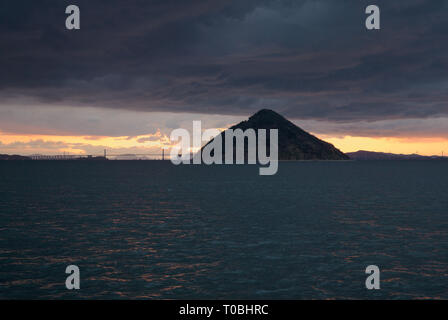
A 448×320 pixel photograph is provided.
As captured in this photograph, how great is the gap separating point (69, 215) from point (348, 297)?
43.8 meters

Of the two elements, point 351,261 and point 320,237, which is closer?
point 351,261

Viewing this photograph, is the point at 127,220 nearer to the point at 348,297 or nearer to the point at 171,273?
the point at 171,273

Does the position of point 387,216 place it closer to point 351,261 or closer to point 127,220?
point 351,261

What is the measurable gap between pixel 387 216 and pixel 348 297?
37868 mm

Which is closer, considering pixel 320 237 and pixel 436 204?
pixel 320 237

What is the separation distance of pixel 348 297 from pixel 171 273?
11.5 metres

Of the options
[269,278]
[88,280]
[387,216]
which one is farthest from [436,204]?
[88,280]

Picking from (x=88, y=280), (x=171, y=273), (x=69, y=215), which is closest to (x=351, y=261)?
(x=171, y=273)

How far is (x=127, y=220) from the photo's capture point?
53.4 metres

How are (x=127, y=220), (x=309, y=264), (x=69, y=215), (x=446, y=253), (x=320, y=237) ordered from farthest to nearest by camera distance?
(x=69, y=215), (x=127, y=220), (x=320, y=237), (x=446, y=253), (x=309, y=264)
